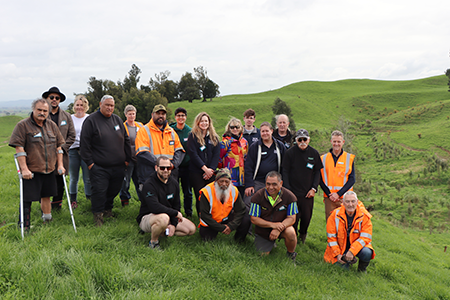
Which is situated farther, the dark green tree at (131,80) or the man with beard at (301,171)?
the dark green tree at (131,80)

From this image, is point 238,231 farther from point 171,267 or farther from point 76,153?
point 76,153

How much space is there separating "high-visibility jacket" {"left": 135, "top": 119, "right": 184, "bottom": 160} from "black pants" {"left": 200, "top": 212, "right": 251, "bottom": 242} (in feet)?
5.62

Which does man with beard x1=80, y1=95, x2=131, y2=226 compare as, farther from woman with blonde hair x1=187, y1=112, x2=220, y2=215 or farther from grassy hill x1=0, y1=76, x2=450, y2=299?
woman with blonde hair x1=187, y1=112, x2=220, y2=215

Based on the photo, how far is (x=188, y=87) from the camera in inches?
2371

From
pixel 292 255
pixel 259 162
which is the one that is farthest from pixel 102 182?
pixel 292 255

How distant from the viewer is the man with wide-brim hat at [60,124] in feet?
19.5

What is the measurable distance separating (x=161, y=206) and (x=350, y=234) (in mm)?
3649

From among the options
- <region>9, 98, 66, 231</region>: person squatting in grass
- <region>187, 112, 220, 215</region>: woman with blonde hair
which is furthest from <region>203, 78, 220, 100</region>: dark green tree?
<region>9, 98, 66, 231</region>: person squatting in grass

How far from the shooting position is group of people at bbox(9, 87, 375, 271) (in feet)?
16.6

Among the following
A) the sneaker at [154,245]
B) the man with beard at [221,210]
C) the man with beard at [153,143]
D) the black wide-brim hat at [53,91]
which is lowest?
the sneaker at [154,245]

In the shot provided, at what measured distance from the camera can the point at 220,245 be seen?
5004mm

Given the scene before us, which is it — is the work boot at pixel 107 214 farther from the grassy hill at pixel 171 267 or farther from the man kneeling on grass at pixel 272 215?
the man kneeling on grass at pixel 272 215

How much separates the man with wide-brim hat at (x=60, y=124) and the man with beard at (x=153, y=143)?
1714 millimetres

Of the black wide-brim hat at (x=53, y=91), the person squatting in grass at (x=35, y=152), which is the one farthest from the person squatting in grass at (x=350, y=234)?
the black wide-brim hat at (x=53, y=91)
